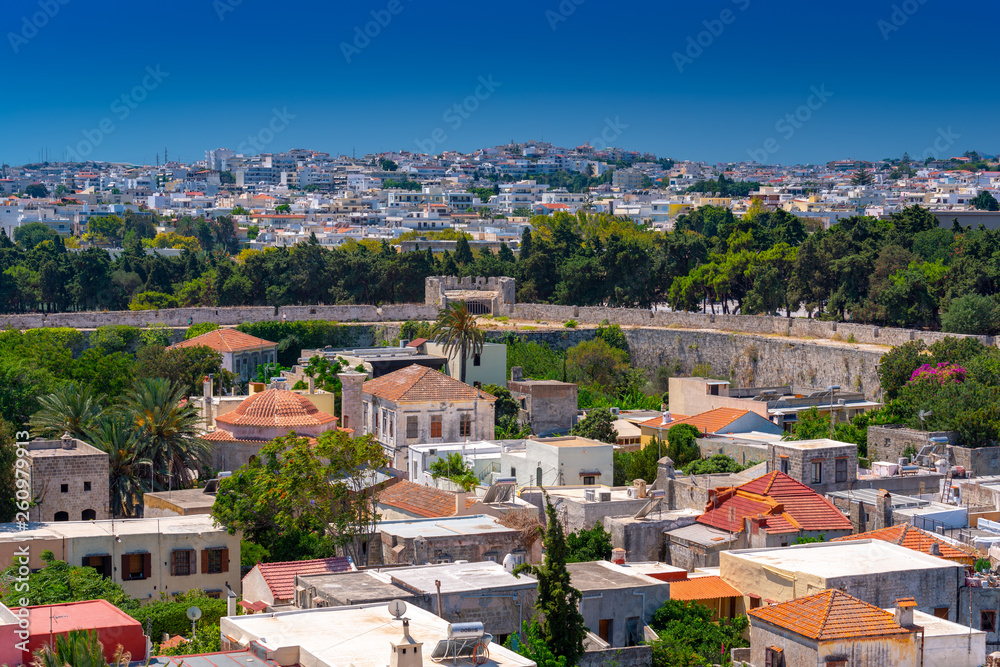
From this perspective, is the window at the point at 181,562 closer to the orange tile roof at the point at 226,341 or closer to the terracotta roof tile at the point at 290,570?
the terracotta roof tile at the point at 290,570

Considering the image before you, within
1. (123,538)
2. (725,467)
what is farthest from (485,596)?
(725,467)

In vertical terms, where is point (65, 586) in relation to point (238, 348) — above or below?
below

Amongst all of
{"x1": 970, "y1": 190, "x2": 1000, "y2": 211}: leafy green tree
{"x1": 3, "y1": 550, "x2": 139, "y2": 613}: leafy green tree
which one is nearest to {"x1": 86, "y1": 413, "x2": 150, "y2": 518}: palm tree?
{"x1": 3, "y1": 550, "x2": 139, "y2": 613}: leafy green tree

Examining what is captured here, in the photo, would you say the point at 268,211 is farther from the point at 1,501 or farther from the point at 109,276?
the point at 1,501

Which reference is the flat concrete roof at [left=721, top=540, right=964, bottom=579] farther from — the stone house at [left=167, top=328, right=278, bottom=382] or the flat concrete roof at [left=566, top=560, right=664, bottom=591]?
the stone house at [left=167, top=328, right=278, bottom=382]

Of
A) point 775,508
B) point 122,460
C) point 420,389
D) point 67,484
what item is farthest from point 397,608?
point 420,389

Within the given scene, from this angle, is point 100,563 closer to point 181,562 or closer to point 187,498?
point 181,562
